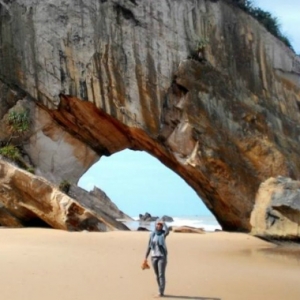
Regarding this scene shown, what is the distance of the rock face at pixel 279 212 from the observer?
67.3ft

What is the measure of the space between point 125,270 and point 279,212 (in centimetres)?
1024

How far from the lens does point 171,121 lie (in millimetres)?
26422

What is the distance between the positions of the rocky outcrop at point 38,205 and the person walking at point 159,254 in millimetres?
10778

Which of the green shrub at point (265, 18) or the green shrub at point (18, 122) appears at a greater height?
the green shrub at point (265, 18)

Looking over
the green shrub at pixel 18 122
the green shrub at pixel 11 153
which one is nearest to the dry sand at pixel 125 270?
the green shrub at pixel 11 153

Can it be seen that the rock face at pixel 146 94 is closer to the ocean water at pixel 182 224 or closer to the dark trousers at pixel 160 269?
the ocean water at pixel 182 224

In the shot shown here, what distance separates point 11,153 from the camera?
Answer: 80.3 ft

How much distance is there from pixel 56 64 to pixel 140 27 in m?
4.14

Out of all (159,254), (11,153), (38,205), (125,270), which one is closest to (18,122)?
(11,153)

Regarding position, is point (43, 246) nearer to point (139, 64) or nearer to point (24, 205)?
point (24, 205)

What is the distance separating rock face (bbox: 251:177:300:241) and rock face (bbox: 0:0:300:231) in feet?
14.0

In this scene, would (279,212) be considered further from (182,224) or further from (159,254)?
(182,224)

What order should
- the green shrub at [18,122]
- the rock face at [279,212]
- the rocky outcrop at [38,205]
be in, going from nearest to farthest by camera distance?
the rocky outcrop at [38,205]
the rock face at [279,212]
the green shrub at [18,122]

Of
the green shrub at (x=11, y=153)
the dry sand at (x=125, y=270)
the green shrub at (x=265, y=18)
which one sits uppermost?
the green shrub at (x=265, y=18)
